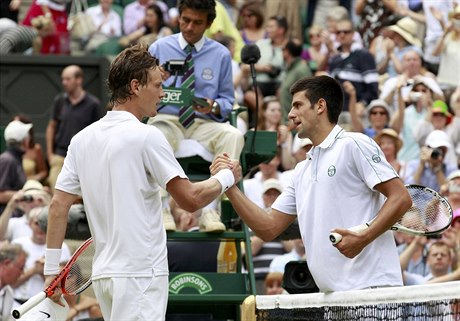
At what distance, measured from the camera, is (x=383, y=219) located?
827 cm

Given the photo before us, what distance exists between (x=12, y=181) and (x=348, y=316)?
29.2 ft

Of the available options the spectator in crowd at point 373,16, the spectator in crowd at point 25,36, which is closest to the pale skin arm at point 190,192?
the spectator in crowd at point 25,36

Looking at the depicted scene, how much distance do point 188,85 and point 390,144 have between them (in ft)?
17.1

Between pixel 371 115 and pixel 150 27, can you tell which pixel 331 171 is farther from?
pixel 150 27

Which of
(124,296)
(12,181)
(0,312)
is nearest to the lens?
(124,296)

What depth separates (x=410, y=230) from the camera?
882cm

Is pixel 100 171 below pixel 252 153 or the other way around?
the other way around

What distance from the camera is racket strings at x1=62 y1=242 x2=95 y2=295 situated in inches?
333

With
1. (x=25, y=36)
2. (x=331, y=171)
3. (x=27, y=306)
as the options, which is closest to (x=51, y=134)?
(x=25, y=36)

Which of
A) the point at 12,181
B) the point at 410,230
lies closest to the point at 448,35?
the point at 12,181

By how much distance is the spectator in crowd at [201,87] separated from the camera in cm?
1120

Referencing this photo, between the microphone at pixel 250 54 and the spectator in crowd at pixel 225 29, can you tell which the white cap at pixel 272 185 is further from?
the spectator in crowd at pixel 225 29

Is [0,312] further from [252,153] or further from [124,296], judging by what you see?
[124,296]

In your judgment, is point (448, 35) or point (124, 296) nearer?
point (124, 296)
